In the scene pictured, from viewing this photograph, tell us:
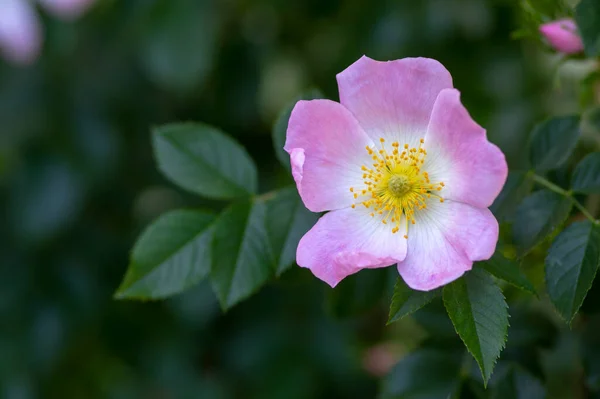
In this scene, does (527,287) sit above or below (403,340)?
above

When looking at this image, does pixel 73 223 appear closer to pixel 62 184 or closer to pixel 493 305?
pixel 62 184

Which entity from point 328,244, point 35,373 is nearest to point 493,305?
point 328,244

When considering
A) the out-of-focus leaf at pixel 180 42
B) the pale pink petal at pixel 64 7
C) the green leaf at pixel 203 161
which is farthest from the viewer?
the pale pink petal at pixel 64 7

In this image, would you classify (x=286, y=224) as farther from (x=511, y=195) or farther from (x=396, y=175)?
(x=511, y=195)

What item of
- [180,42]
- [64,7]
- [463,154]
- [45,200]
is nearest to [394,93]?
[463,154]

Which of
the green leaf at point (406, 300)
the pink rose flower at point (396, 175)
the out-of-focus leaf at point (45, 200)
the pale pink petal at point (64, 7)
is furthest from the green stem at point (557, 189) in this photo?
the pale pink petal at point (64, 7)

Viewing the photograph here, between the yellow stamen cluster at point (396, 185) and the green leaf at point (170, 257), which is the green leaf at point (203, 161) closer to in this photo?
the green leaf at point (170, 257)
